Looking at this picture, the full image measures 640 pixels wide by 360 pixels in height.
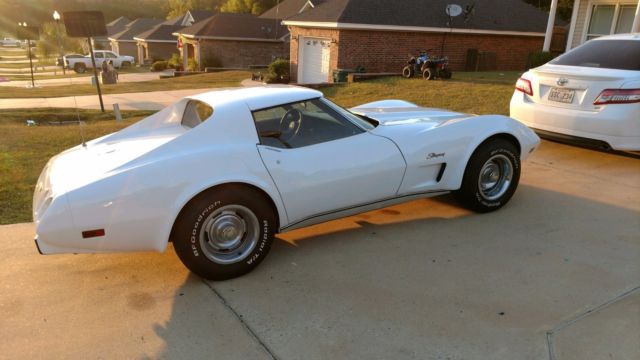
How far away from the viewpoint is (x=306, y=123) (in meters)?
3.98

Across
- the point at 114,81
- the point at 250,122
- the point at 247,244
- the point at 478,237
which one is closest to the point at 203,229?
the point at 247,244

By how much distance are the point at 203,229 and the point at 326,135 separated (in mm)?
1250

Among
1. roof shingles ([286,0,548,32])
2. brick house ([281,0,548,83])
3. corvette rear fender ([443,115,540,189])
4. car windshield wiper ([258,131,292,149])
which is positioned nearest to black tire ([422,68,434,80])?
brick house ([281,0,548,83])

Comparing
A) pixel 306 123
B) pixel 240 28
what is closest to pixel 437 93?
pixel 306 123

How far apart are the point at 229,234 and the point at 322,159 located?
906mm

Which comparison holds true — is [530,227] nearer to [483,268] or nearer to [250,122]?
[483,268]

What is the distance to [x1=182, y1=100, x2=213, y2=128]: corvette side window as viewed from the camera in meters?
3.85

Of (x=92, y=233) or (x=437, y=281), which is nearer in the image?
(x=92, y=233)

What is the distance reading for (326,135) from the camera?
12.9 feet

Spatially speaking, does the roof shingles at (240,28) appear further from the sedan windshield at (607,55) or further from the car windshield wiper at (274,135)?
the car windshield wiper at (274,135)

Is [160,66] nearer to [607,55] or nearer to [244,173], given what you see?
[607,55]

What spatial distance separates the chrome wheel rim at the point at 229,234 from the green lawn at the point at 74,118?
8.21 ft

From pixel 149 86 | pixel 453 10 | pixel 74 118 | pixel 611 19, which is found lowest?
pixel 149 86

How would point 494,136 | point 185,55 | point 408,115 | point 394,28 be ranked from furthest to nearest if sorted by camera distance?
point 185,55 < point 394,28 < point 408,115 < point 494,136
